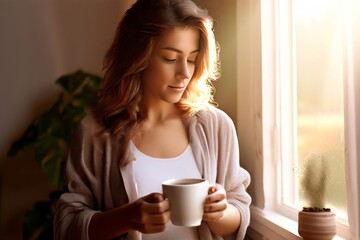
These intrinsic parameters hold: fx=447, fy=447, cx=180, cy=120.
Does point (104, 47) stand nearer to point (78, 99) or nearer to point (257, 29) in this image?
point (78, 99)

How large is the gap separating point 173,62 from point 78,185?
419 millimetres

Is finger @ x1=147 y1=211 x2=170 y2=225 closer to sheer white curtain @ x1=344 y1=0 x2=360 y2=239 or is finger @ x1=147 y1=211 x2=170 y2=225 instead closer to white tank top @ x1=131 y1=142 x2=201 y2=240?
white tank top @ x1=131 y1=142 x2=201 y2=240

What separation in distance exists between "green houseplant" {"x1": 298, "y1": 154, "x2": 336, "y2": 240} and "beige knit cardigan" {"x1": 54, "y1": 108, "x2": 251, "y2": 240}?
0.73 ft

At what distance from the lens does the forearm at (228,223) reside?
1.17m

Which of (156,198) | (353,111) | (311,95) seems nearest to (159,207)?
(156,198)

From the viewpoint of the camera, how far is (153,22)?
1120 mm

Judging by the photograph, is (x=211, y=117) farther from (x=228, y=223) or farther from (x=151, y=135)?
(x=228, y=223)

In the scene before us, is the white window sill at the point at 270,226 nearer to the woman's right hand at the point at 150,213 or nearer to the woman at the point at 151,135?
the woman at the point at 151,135

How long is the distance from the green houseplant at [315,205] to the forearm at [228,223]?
20cm

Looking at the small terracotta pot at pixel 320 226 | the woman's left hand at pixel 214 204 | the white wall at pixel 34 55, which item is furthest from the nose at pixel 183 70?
the white wall at pixel 34 55

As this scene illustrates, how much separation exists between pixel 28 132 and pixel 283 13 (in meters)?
1.60

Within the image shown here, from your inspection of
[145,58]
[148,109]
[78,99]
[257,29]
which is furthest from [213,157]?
[78,99]

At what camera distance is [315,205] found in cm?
106

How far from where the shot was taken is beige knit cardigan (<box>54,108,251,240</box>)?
1.17 meters
